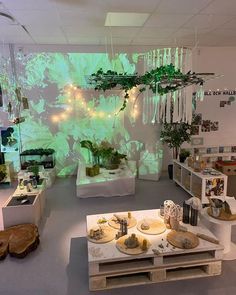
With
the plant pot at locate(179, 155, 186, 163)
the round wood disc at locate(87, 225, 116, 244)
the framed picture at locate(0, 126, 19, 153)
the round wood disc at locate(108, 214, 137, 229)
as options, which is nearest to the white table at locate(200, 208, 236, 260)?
the round wood disc at locate(108, 214, 137, 229)

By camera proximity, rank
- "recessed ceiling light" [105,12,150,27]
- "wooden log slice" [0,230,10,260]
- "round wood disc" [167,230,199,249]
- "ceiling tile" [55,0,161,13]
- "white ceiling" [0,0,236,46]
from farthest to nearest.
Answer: "recessed ceiling light" [105,12,150,27], "white ceiling" [0,0,236,46], "ceiling tile" [55,0,161,13], "wooden log slice" [0,230,10,260], "round wood disc" [167,230,199,249]

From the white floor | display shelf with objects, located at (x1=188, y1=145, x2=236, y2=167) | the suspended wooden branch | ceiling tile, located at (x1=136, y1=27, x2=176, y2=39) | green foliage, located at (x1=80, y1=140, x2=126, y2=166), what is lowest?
the white floor

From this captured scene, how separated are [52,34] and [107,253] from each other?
13.8 feet

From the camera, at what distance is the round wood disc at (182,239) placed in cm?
289

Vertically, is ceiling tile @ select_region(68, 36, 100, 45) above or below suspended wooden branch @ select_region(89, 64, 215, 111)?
above

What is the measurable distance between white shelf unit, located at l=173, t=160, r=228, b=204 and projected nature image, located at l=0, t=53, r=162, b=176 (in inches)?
24.8

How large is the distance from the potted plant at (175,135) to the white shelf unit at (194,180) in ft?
1.31

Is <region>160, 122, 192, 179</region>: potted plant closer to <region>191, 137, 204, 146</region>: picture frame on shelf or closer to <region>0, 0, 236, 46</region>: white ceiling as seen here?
<region>191, 137, 204, 146</region>: picture frame on shelf

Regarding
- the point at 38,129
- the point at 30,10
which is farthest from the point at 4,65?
the point at 30,10

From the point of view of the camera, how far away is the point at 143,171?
21.1 feet

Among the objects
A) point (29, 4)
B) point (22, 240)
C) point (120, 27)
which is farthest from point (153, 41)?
point (22, 240)

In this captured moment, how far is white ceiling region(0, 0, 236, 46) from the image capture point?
3.51 m

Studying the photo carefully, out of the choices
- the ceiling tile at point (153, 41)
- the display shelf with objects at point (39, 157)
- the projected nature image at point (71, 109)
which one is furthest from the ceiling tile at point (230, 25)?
the display shelf with objects at point (39, 157)

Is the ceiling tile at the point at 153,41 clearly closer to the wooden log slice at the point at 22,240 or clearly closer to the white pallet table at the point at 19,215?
the white pallet table at the point at 19,215
